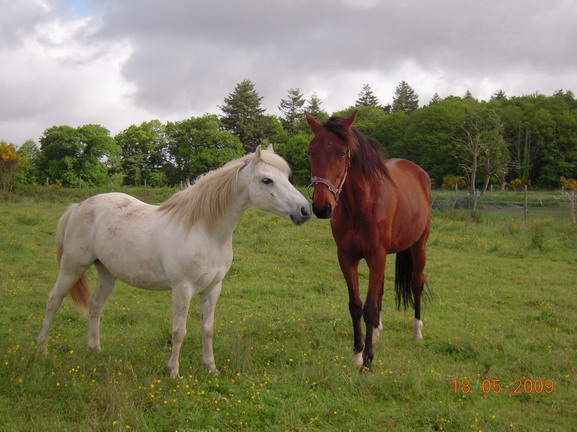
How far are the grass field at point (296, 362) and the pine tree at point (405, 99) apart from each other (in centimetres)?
7874

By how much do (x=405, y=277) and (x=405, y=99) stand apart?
3328 inches

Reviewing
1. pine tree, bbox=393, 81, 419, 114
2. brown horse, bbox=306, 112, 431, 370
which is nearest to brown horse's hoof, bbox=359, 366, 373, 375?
brown horse, bbox=306, 112, 431, 370

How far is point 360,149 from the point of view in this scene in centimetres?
480

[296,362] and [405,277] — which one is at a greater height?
[405,277]

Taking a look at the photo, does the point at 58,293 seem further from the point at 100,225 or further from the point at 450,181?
the point at 450,181

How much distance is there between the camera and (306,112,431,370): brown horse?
4.31 m

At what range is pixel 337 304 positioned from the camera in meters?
7.48

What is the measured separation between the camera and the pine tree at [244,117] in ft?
186

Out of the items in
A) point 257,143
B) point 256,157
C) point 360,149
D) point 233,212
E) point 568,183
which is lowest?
point 233,212

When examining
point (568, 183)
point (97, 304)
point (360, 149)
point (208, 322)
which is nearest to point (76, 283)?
point (97, 304)

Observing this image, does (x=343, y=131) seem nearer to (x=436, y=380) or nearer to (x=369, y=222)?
(x=369, y=222)

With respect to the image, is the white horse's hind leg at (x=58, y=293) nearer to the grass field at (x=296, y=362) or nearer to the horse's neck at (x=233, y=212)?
the grass field at (x=296, y=362)

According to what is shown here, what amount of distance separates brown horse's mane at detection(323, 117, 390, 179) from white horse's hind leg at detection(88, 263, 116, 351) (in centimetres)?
289

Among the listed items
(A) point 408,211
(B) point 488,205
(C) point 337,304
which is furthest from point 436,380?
(B) point 488,205
